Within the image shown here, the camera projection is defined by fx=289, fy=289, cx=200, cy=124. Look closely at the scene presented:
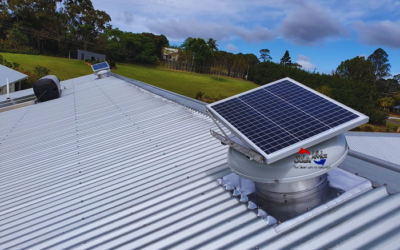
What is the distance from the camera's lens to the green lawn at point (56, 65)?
52062 millimetres

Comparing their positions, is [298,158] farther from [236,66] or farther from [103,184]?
[236,66]

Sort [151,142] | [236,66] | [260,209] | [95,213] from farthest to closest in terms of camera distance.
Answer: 1. [236,66]
2. [151,142]
3. [95,213]
4. [260,209]

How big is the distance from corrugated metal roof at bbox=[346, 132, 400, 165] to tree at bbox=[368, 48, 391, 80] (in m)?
91.8

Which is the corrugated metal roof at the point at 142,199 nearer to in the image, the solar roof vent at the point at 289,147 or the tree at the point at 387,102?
the solar roof vent at the point at 289,147

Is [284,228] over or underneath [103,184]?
over

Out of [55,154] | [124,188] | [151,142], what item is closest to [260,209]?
[124,188]

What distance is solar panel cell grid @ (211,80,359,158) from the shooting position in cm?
419

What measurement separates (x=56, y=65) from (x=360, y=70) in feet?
226

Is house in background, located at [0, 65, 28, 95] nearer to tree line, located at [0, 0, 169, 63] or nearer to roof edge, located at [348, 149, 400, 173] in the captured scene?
roof edge, located at [348, 149, 400, 173]

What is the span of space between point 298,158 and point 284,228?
0.99m

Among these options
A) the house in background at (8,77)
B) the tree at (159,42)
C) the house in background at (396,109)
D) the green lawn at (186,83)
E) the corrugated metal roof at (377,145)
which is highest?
the tree at (159,42)

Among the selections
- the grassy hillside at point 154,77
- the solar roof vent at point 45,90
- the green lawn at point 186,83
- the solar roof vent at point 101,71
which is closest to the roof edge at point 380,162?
the solar roof vent at point 45,90

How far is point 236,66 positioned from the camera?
251 ft

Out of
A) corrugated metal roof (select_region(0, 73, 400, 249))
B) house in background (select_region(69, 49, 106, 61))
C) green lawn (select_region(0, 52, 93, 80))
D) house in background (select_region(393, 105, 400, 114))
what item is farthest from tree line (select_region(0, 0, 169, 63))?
corrugated metal roof (select_region(0, 73, 400, 249))
